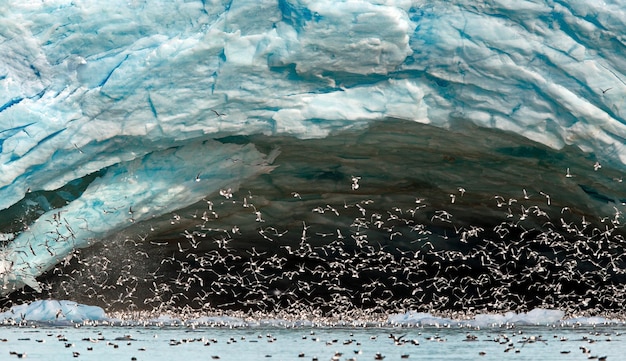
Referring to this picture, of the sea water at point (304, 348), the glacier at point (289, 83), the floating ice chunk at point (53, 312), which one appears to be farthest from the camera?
the floating ice chunk at point (53, 312)

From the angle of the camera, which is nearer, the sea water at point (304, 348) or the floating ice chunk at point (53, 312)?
the sea water at point (304, 348)

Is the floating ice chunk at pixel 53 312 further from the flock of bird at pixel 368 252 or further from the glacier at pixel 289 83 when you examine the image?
the glacier at pixel 289 83

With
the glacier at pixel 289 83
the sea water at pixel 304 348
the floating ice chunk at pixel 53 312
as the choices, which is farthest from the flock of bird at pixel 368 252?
the glacier at pixel 289 83

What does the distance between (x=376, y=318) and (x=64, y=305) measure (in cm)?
1799

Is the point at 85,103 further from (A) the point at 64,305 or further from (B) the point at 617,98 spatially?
(A) the point at 64,305

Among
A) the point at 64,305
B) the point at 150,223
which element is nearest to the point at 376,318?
the point at 64,305

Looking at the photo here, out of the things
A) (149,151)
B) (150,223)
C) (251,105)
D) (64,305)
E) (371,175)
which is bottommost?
(64,305)

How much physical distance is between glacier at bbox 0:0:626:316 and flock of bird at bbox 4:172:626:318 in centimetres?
216

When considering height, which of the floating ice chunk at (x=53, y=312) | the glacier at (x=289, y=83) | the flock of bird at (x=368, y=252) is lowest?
the floating ice chunk at (x=53, y=312)

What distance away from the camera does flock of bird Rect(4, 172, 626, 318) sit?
28.0 meters

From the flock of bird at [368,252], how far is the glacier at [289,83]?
216 cm

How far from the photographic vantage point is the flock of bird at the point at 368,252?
2795cm

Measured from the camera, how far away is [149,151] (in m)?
22.1

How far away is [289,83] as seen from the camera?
20453 mm
